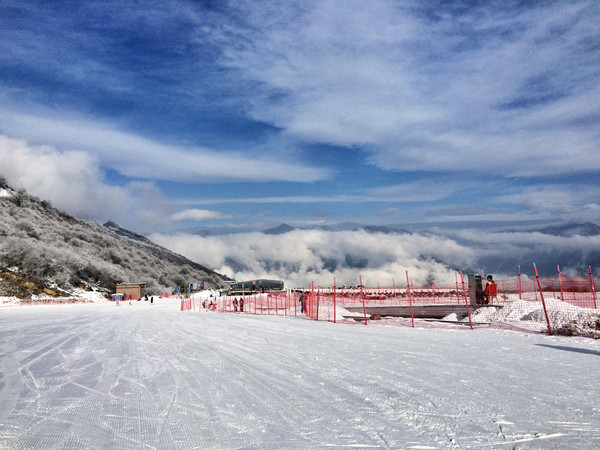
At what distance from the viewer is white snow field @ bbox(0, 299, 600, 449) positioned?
5492 mm

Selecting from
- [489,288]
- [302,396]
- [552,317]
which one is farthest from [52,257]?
[302,396]

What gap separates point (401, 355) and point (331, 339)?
4.23 meters

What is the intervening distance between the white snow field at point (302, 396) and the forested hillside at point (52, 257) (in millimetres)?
47461

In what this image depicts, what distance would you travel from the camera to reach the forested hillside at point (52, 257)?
2207 inches

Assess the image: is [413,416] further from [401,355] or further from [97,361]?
[97,361]

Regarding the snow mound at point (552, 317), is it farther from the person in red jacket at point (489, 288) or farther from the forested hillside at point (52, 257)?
the forested hillside at point (52, 257)

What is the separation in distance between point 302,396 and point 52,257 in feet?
215

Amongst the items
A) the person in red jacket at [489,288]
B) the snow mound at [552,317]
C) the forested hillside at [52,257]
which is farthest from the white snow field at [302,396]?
Result: the forested hillside at [52,257]

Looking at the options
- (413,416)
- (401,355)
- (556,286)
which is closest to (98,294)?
(556,286)

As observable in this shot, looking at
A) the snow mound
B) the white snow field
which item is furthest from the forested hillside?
the snow mound

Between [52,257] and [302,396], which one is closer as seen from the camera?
[302,396]

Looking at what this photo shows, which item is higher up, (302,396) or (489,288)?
(489,288)

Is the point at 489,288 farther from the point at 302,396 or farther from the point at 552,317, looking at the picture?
the point at 302,396

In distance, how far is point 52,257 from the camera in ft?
206
